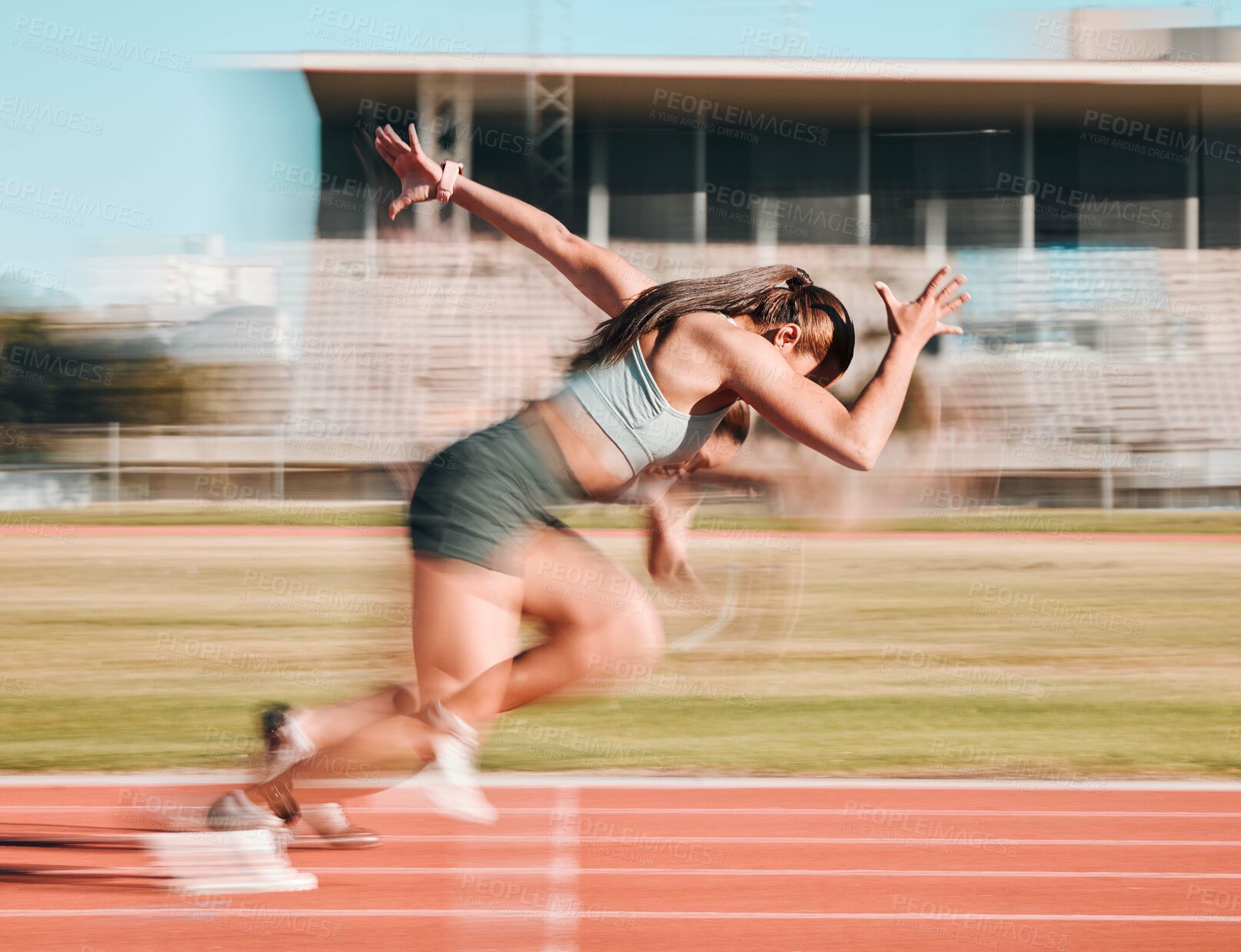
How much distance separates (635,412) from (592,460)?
16cm

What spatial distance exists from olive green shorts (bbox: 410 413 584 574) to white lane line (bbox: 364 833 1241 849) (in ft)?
5.99

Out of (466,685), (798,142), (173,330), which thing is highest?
(798,142)

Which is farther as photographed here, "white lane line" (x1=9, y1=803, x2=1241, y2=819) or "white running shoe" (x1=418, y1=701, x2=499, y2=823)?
"white lane line" (x1=9, y1=803, x2=1241, y2=819)

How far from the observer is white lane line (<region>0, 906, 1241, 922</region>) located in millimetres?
4102

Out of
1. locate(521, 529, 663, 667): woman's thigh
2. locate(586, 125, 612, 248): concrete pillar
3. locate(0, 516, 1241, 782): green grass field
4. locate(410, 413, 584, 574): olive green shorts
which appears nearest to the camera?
locate(410, 413, 584, 574): olive green shorts

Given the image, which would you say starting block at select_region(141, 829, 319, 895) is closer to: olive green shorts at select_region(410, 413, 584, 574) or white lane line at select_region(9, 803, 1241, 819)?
olive green shorts at select_region(410, 413, 584, 574)

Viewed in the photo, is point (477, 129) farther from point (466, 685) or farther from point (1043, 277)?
point (466, 685)

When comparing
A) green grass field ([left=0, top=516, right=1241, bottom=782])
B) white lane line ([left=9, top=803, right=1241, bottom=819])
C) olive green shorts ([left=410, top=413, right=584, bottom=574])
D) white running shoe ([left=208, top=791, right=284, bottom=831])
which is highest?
olive green shorts ([left=410, top=413, right=584, bottom=574])

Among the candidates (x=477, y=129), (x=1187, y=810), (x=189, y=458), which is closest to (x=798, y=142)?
(x=477, y=129)

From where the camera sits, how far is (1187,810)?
571cm

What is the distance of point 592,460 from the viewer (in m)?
3.56

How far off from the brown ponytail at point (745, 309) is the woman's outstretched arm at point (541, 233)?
365 mm

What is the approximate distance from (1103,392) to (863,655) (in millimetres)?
24521

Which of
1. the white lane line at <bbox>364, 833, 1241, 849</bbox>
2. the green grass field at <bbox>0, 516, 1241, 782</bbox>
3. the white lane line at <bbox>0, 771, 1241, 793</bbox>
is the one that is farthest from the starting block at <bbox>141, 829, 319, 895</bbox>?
the white lane line at <bbox>0, 771, 1241, 793</bbox>
